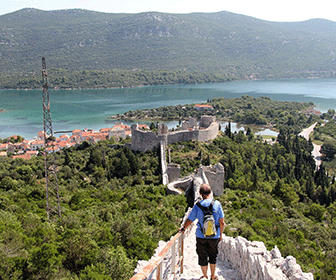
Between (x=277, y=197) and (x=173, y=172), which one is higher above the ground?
(x=173, y=172)

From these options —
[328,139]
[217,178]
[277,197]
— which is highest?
[217,178]

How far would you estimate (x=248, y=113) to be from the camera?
77938mm

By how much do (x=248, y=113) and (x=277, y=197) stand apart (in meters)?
57.0

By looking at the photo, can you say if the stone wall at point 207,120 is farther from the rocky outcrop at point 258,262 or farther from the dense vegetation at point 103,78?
the dense vegetation at point 103,78

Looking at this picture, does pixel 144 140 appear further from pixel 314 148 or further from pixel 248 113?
pixel 248 113

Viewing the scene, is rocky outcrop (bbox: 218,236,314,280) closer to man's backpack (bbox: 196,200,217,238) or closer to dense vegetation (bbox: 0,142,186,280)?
man's backpack (bbox: 196,200,217,238)

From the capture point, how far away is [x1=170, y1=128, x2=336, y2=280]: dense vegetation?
12.6m

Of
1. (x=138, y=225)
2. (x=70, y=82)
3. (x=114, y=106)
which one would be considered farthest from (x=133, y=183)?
(x=70, y=82)

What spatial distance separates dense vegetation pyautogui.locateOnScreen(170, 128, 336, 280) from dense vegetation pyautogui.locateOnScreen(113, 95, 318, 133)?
28.8 m

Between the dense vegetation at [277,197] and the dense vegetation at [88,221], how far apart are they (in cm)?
281

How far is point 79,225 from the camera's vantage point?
10.5m

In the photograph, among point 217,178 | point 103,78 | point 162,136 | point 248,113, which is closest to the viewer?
point 217,178

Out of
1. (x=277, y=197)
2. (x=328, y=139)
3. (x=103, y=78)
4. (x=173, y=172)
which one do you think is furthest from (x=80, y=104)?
(x=277, y=197)

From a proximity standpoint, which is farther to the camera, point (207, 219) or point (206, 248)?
point (206, 248)
